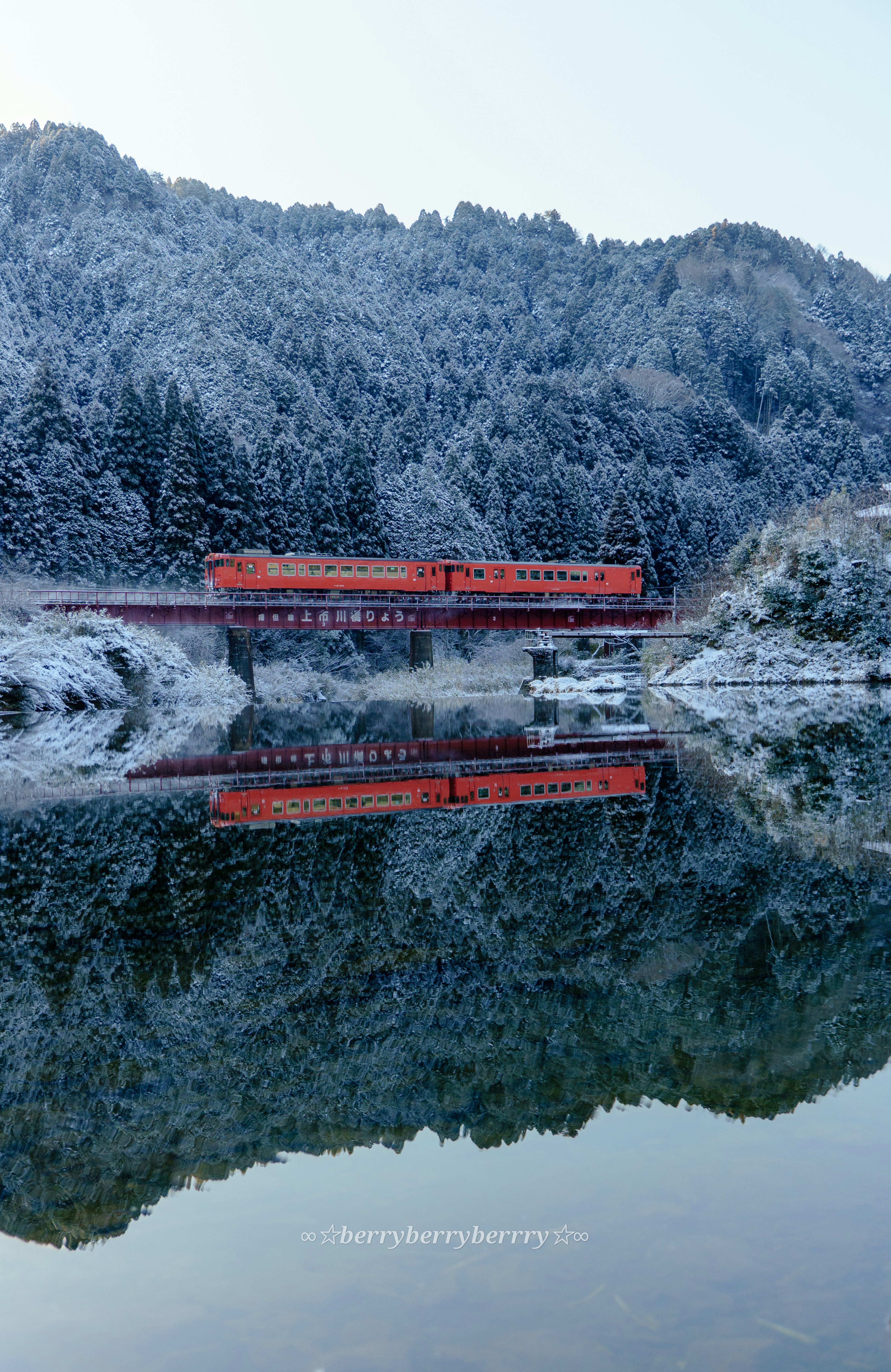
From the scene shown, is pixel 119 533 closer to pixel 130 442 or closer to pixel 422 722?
pixel 130 442

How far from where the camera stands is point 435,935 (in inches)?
276

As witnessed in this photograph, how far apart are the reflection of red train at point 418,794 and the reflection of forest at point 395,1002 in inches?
153

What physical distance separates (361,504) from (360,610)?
21.0m

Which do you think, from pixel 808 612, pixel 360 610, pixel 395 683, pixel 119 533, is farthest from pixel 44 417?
pixel 808 612

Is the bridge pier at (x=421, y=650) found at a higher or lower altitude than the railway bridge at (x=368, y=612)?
lower

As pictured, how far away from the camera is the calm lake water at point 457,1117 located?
3.01 metres

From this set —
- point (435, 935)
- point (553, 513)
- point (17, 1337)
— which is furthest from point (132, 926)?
point (553, 513)

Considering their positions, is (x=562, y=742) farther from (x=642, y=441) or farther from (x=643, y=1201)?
(x=642, y=441)

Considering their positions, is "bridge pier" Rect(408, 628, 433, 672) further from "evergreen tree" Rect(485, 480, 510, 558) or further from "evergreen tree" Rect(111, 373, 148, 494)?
"evergreen tree" Rect(485, 480, 510, 558)

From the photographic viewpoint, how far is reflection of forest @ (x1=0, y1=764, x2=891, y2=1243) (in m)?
4.20

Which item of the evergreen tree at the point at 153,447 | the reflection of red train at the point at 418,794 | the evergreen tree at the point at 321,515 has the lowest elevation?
the reflection of red train at the point at 418,794

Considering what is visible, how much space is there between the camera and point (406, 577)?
54.4 m

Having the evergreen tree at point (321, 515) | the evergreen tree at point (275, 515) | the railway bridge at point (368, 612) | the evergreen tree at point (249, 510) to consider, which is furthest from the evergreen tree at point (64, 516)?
the evergreen tree at point (321, 515)

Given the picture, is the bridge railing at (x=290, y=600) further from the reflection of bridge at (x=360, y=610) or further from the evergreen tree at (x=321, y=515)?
the evergreen tree at (x=321, y=515)
